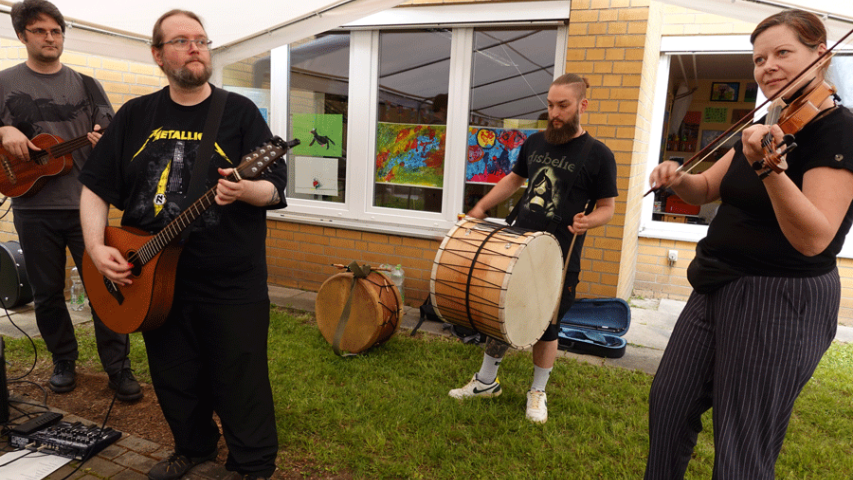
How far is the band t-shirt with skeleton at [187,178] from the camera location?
7.02 feet

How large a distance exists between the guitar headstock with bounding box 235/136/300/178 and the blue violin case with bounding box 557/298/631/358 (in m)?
2.95

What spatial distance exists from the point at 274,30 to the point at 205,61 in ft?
9.02

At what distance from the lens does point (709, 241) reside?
1824mm

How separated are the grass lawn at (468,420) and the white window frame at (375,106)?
1.69 meters

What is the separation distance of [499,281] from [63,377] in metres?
2.88

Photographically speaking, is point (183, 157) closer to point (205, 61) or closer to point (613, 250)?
point (205, 61)

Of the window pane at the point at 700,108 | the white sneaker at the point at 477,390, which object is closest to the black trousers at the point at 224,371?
the white sneaker at the point at 477,390

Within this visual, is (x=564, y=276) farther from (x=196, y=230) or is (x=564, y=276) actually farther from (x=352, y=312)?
(x=196, y=230)

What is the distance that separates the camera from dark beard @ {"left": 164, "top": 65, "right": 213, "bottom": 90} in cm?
209

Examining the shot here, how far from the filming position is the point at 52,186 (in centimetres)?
323

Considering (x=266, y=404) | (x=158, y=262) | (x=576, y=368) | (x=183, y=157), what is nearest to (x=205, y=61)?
(x=183, y=157)

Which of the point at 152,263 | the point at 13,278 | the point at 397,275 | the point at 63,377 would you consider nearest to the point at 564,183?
the point at 152,263

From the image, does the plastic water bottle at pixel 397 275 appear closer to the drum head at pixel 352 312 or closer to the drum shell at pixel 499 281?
the drum head at pixel 352 312

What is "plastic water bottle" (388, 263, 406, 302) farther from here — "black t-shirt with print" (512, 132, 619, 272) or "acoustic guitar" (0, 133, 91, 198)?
"acoustic guitar" (0, 133, 91, 198)
